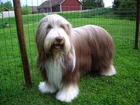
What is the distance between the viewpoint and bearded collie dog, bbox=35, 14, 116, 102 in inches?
100.0

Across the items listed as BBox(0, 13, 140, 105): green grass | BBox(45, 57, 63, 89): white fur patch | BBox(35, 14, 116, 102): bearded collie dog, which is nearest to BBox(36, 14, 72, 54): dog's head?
BBox(35, 14, 116, 102): bearded collie dog

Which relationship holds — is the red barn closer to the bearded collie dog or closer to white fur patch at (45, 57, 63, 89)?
the bearded collie dog

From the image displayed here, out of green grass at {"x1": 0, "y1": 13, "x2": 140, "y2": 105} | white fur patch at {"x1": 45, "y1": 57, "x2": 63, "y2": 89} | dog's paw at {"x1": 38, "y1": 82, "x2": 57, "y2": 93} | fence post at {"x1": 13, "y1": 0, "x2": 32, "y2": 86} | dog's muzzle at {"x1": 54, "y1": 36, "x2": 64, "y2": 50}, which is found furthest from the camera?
dog's paw at {"x1": 38, "y1": 82, "x2": 57, "y2": 93}

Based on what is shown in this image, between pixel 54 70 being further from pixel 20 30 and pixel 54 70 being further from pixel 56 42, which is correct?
pixel 20 30

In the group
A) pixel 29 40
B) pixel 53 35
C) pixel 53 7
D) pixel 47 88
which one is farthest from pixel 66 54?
pixel 53 7

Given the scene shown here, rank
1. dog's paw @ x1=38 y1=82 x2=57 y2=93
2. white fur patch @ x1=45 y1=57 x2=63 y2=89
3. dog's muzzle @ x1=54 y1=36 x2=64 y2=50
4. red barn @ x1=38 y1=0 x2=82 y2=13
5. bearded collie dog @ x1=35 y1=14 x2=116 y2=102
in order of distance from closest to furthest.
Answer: dog's muzzle @ x1=54 y1=36 x2=64 y2=50, bearded collie dog @ x1=35 y1=14 x2=116 y2=102, white fur patch @ x1=45 y1=57 x2=63 y2=89, dog's paw @ x1=38 y1=82 x2=57 y2=93, red barn @ x1=38 y1=0 x2=82 y2=13

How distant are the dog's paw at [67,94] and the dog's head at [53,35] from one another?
0.75 meters

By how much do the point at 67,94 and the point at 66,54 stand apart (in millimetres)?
724

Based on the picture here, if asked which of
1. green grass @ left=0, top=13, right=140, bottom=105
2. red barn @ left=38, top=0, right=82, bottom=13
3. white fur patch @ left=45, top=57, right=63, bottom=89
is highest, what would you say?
red barn @ left=38, top=0, right=82, bottom=13

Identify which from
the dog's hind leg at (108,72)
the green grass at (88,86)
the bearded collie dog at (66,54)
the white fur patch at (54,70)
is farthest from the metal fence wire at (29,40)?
the dog's hind leg at (108,72)

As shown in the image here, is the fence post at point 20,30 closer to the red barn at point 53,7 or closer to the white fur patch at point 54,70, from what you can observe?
the white fur patch at point 54,70

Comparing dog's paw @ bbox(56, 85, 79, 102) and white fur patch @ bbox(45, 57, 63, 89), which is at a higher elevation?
white fur patch @ bbox(45, 57, 63, 89)

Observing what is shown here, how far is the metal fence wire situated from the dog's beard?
0.76m

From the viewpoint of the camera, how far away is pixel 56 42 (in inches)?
94.8
